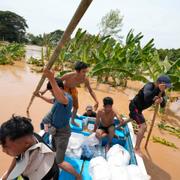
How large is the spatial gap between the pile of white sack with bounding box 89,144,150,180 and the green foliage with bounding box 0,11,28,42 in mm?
37901

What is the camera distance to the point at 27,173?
1.49 meters

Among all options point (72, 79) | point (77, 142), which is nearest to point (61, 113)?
point (77, 142)

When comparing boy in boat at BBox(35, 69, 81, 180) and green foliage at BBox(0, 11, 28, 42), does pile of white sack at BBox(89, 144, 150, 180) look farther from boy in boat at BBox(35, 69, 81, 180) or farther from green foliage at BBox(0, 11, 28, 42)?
green foliage at BBox(0, 11, 28, 42)

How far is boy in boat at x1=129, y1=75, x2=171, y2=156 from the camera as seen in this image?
382 centimetres

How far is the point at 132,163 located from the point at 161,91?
131cm

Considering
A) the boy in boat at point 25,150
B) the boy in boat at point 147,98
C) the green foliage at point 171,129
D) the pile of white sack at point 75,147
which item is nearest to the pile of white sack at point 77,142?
A: the pile of white sack at point 75,147

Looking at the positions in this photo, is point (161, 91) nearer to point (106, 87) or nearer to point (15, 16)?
point (106, 87)

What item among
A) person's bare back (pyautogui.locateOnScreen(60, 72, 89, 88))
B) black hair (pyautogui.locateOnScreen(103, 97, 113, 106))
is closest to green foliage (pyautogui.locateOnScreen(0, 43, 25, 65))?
person's bare back (pyautogui.locateOnScreen(60, 72, 89, 88))

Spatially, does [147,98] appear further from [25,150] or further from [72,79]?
[25,150]

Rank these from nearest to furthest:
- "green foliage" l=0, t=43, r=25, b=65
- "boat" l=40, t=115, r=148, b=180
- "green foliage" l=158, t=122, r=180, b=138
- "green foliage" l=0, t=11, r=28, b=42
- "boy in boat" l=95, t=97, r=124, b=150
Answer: "boat" l=40, t=115, r=148, b=180
"boy in boat" l=95, t=97, r=124, b=150
"green foliage" l=158, t=122, r=180, b=138
"green foliage" l=0, t=43, r=25, b=65
"green foliage" l=0, t=11, r=28, b=42

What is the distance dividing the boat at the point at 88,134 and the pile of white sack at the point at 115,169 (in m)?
0.09

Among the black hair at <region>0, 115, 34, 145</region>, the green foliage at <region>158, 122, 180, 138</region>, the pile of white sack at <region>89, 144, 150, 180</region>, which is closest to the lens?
the black hair at <region>0, 115, 34, 145</region>

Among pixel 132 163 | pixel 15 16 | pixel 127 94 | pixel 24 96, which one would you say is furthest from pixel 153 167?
pixel 15 16

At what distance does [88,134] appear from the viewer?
13.9ft
